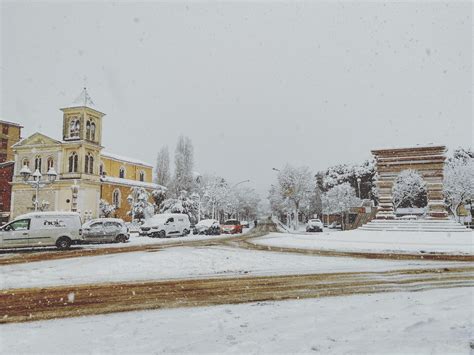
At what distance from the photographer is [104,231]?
2644 cm

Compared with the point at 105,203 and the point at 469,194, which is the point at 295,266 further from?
the point at 469,194

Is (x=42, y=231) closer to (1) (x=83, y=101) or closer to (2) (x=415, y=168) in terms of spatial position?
(2) (x=415, y=168)

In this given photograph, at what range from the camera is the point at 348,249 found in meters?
21.1

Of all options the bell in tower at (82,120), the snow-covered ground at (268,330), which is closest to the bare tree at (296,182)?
the bell in tower at (82,120)

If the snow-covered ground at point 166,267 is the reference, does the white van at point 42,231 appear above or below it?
above

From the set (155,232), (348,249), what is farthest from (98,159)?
(348,249)

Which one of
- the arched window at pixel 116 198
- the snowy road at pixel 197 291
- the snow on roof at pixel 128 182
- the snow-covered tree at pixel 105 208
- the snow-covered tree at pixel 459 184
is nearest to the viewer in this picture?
the snowy road at pixel 197 291

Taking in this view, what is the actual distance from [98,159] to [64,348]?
171 ft

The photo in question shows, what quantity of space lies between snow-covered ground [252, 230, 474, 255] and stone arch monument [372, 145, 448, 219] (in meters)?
3.66

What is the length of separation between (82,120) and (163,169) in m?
18.8

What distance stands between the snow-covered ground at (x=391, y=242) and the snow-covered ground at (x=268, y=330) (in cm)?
1414

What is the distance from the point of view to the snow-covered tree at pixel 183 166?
5959cm

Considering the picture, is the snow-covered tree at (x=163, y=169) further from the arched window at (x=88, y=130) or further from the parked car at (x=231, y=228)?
the parked car at (x=231, y=228)

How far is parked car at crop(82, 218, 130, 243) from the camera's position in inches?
1019
